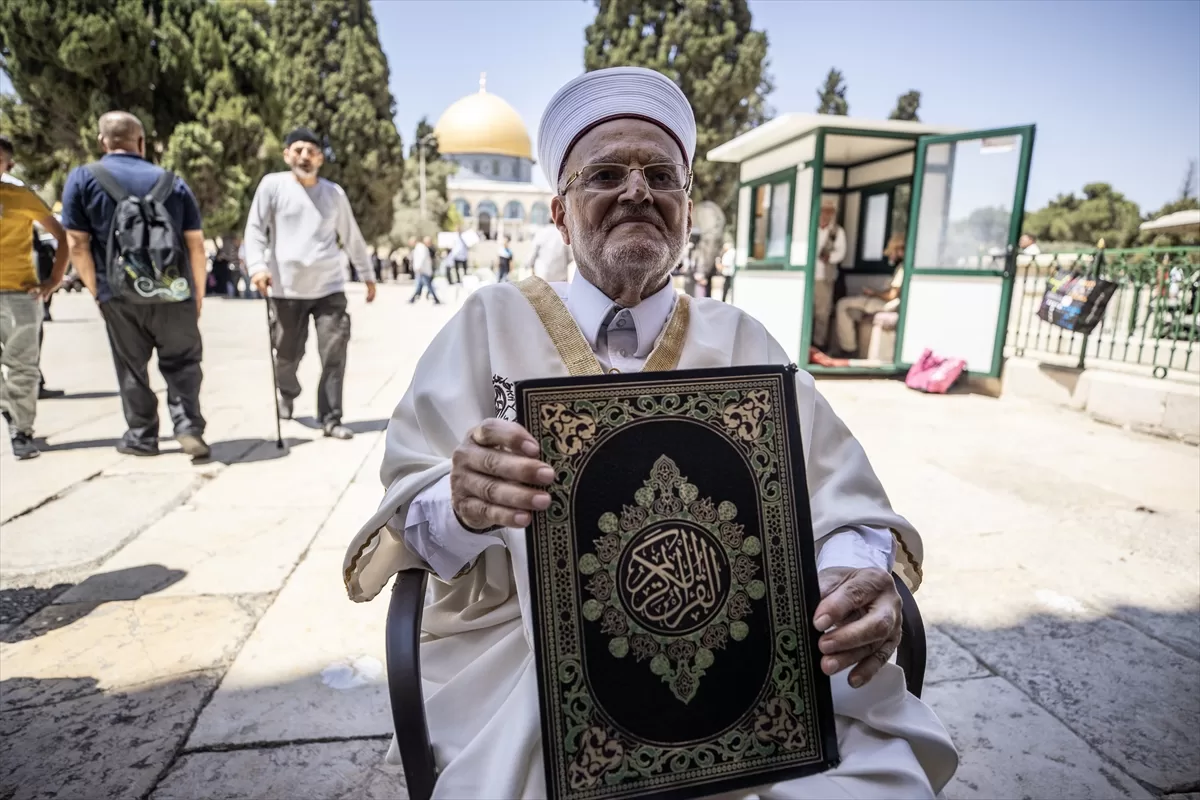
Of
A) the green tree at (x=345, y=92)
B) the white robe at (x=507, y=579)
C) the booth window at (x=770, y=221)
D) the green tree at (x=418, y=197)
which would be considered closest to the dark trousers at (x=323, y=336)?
the white robe at (x=507, y=579)

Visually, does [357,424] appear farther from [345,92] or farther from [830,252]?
[345,92]

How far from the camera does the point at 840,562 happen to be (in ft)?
4.08

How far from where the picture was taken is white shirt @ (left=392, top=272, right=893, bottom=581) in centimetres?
121

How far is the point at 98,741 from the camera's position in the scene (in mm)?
1916

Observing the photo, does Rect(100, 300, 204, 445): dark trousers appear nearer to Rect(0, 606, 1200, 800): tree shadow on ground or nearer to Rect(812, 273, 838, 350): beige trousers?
Rect(0, 606, 1200, 800): tree shadow on ground

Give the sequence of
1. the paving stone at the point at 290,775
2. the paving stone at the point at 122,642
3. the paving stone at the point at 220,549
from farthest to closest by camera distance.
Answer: the paving stone at the point at 220,549 → the paving stone at the point at 122,642 → the paving stone at the point at 290,775

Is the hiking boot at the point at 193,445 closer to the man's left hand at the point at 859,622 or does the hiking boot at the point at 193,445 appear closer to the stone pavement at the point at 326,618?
the stone pavement at the point at 326,618

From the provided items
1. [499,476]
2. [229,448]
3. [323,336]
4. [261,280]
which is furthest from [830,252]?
[499,476]

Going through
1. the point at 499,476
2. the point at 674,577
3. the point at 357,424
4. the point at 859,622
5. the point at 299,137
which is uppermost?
the point at 299,137

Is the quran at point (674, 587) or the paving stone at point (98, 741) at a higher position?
the quran at point (674, 587)

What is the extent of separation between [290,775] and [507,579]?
3.16 ft

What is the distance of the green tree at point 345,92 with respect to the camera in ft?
84.4

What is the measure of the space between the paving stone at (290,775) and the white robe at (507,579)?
0.62 meters

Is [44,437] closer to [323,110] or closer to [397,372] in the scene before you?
[397,372]
